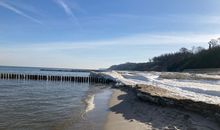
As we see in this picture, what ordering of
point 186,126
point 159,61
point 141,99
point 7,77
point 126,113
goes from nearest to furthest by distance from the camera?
1. point 186,126
2. point 126,113
3. point 141,99
4. point 7,77
5. point 159,61

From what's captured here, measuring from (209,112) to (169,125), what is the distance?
1.92 metres

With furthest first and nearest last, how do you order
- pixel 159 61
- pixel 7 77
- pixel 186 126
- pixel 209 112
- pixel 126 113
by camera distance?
pixel 159 61 → pixel 7 77 → pixel 126 113 → pixel 209 112 → pixel 186 126

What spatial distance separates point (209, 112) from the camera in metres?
12.8

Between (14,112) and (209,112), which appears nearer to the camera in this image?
(209,112)

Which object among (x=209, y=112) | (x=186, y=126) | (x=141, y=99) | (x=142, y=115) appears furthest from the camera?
(x=141, y=99)

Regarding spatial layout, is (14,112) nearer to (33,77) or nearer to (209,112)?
(209,112)

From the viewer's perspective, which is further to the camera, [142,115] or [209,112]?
[142,115]

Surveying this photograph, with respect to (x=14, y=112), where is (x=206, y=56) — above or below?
above

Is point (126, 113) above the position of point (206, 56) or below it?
below

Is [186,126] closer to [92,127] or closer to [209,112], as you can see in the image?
[209,112]

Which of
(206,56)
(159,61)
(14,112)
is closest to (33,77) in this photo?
(14,112)

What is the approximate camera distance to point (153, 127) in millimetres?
12367

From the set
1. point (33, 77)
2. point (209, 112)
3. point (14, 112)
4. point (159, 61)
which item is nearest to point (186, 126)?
point (209, 112)

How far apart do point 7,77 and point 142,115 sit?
54.8 m
